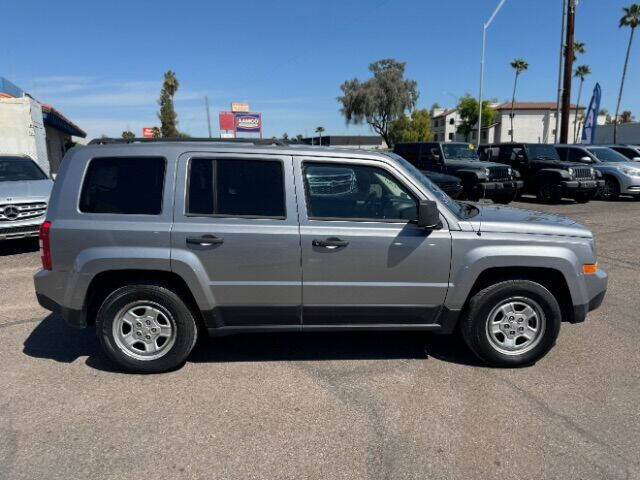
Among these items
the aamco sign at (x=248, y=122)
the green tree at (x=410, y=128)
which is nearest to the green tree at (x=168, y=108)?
the aamco sign at (x=248, y=122)

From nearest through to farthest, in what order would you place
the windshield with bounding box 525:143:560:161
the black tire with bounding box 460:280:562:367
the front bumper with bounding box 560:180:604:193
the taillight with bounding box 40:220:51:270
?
the taillight with bounding box 40:220:51:270 → the black tire with bounding box 460:280:562:367 → the front bumper with bounding box 560:180:604:193 → the windshield with bounding box 525:143:560:161

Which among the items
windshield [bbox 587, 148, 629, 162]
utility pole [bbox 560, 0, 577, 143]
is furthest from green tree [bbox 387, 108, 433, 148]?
windshield [bbox 587, 148, 629, 162]

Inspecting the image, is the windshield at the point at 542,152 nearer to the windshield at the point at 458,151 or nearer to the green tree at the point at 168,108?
the windshield at the point at 458,151

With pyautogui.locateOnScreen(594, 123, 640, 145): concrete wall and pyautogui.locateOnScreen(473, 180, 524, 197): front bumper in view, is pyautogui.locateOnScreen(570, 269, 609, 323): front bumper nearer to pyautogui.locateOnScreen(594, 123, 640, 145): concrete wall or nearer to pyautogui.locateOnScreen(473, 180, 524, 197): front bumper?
pyautogui.locateOnScreen(473, 180, 524, 197): front bumper

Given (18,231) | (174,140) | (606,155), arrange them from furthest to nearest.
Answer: (606,155) < (18,231) < (174,140)

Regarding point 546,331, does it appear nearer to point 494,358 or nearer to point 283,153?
point 494,358

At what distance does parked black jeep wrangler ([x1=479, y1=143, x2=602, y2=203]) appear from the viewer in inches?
564

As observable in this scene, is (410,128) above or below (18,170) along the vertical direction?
above

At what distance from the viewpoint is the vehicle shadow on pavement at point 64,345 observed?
403cm

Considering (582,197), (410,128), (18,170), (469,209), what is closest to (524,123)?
(410,128)

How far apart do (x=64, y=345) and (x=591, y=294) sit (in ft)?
15.3

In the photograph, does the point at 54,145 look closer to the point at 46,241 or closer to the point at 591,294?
the point at 46,241

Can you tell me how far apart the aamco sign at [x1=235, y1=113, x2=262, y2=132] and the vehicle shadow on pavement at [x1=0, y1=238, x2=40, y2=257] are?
37.8 meters

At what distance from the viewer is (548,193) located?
14859 millimetres
